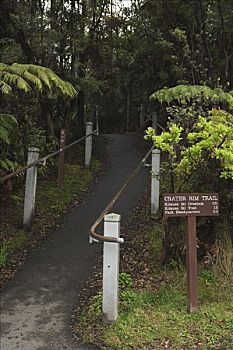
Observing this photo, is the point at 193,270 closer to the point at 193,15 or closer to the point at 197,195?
the point at 197,195

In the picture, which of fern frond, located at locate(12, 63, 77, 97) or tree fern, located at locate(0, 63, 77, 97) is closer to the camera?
tree fern, located at locate(0, 63, 77, 97)

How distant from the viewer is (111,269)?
373cm

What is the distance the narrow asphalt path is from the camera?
365 centimetres

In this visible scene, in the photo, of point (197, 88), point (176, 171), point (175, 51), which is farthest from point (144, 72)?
point (176, 171)

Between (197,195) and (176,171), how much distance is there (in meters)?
0.90

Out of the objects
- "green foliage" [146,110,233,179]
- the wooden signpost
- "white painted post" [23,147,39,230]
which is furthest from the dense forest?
the wooden signpost

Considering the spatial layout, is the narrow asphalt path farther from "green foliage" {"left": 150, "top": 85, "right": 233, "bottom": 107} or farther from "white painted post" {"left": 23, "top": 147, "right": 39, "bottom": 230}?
"green foliage" {"left": 150, "top": 85, "right": 233, "bottom": 107}

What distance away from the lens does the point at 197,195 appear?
4.14 metres

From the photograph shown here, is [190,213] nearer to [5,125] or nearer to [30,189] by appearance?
[30,189]

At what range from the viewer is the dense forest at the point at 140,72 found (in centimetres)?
499

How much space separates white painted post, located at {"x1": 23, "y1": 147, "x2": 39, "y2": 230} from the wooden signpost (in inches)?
103

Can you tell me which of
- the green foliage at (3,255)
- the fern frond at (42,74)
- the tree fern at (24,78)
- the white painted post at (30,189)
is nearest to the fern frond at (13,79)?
the tree fern at (24,78)

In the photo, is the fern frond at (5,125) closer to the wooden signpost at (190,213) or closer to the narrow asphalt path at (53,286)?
the narrow asphalt path at (53,286)

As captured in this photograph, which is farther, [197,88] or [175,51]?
[175,51]
